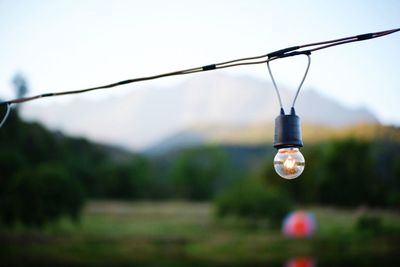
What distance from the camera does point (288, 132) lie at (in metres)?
2.93

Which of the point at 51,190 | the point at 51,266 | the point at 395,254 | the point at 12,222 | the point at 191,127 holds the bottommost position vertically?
the point at 395,254

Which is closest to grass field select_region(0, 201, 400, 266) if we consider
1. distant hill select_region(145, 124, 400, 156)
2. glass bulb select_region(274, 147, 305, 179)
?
glass bulb select_region(274, 147, 305, 179)

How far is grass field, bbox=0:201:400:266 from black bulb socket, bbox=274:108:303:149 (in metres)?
32.9

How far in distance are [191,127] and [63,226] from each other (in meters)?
106

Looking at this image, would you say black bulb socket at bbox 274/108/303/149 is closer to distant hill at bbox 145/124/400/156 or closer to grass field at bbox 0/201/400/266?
grass field at bbox 0/201/400/266

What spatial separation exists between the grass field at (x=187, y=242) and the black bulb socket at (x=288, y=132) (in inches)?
1293

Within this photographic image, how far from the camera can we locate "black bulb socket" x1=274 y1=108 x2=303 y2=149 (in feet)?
9.55

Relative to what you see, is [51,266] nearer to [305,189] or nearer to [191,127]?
[305,189]

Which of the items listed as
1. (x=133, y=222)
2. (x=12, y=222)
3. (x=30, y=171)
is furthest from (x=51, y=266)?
(x=133, y=222)

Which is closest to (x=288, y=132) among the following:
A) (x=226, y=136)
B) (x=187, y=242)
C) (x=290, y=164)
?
(x=290, y=164)

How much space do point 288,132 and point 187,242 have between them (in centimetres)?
3996

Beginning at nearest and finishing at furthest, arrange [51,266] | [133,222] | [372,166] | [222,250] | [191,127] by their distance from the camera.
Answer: [51,266], [222,250], [133,222], [372,166], [191,127]

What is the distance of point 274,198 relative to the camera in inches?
1784

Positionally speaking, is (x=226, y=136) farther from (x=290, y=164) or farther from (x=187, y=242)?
(x=290, y=164)
